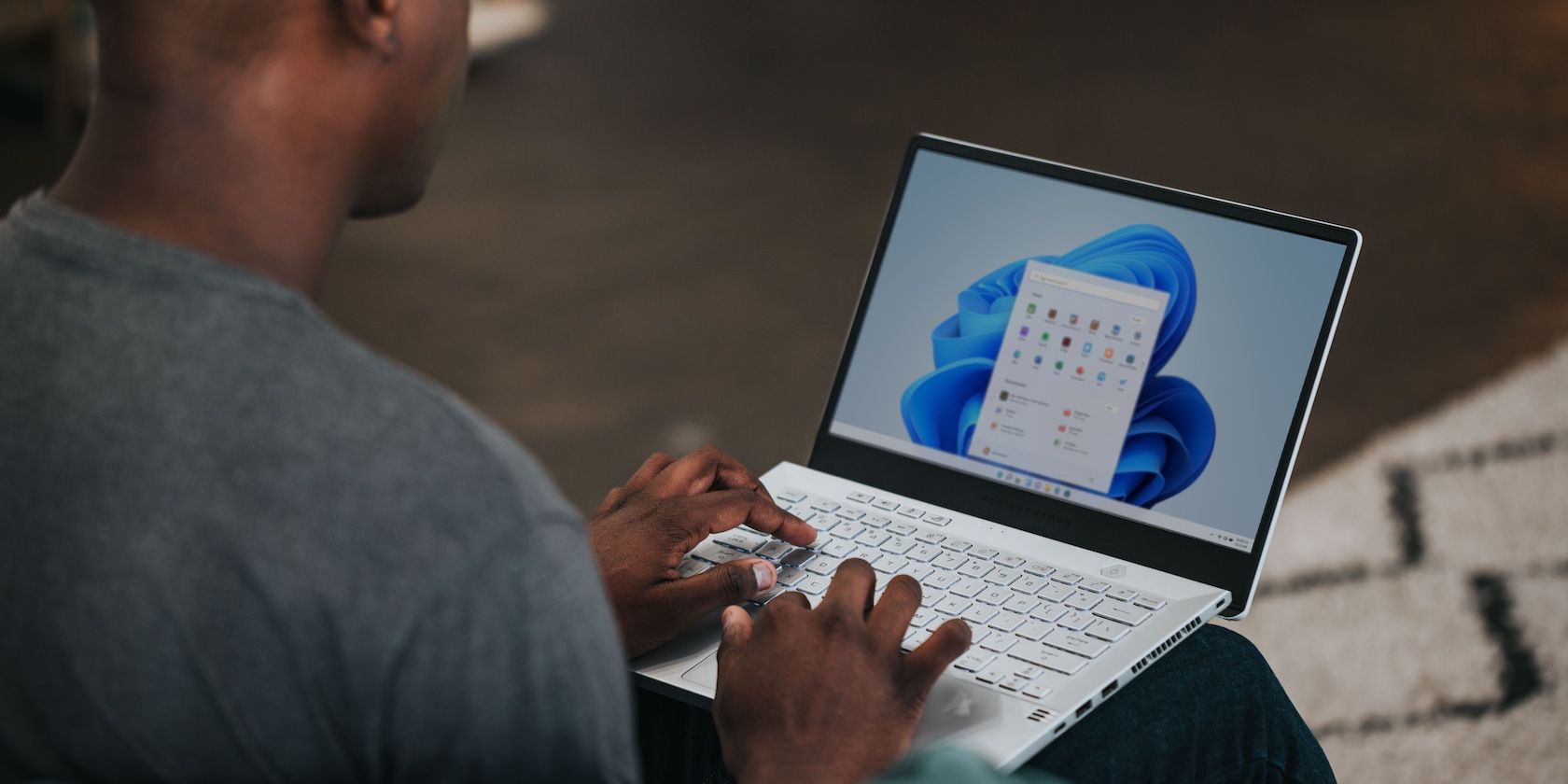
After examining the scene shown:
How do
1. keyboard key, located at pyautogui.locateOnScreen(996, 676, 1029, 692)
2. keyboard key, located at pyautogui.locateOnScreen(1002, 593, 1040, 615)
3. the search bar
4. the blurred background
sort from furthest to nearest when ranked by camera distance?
the blurred background → the search bar → keyboard key, located at pyautogui.locateOnScreen(1002, 593, 1040, 615) → keyboard key, located at pyautogui.locateOnScreen(996, 676, 1029, 692)

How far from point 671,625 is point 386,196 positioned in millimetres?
366

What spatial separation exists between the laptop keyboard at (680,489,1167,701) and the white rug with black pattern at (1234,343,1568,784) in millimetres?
953

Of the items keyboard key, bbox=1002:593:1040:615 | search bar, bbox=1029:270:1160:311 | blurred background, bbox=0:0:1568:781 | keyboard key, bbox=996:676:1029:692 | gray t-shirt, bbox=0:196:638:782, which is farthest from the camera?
blurred background, bbox=0:0:1568:781

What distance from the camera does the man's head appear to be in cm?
65

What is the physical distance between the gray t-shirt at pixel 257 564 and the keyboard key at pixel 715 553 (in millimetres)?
474

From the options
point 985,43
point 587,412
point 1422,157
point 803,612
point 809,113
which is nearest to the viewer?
point 803,612

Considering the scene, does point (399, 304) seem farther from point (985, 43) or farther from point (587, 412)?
point (985, 43)

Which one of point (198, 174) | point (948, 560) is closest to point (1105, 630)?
point (948, 560)

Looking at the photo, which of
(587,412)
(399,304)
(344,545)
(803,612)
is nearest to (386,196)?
(344,545)

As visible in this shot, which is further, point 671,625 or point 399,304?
point 399,304

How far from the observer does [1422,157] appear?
3670 mm

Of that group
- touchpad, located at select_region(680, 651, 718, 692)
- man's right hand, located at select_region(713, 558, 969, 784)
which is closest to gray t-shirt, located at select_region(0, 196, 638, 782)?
man's right hand, located at select_region(713, 558, 969, 784)

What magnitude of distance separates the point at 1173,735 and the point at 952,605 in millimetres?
171

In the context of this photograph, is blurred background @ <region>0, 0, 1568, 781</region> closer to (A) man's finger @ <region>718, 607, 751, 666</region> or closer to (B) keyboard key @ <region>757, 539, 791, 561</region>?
(B) keyboard key @ <region>757, 539, 791, 561</region>
